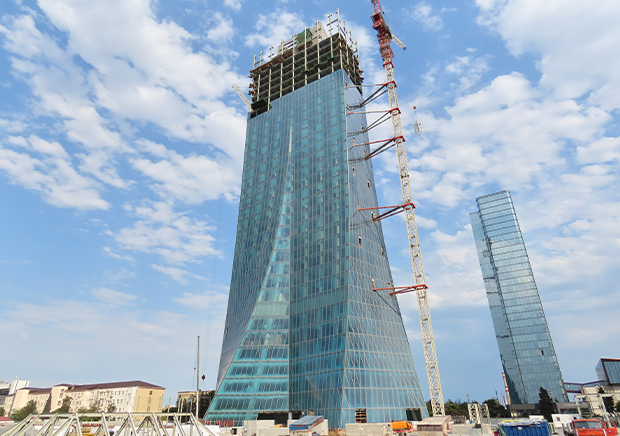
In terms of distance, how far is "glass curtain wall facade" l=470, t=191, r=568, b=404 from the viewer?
533 ft

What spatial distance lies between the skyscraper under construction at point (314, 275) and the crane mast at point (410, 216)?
8554 millimetres

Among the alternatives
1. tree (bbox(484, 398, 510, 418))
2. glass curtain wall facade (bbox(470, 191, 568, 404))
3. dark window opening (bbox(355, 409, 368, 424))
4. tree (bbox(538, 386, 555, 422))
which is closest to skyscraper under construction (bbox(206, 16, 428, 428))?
dark window opening (bbox(355, 409, 368, 424))

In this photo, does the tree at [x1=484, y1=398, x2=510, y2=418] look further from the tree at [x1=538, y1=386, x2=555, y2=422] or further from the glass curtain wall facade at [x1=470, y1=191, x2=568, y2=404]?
the tree at [x1=538, y1=386, x2=555, y2=422]

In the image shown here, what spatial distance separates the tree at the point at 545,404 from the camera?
485 ft

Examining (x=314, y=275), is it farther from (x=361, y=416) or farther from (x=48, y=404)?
(x=48, y=404)

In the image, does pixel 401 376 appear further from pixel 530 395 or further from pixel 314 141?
pixel 530 395

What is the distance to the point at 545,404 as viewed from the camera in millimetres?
151125

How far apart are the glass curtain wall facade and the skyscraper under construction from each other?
109613 mm

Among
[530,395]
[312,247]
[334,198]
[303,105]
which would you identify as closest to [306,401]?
[312,247]

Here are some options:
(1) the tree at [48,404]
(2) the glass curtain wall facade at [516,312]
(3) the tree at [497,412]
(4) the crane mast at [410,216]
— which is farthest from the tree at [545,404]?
(1) the tree at [48,404]

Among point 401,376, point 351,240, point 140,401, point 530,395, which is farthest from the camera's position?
point 140,401

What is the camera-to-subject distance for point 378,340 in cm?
8244

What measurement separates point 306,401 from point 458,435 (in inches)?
1365

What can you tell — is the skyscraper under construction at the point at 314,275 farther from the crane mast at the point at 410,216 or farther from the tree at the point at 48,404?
the tree at the point at 48,404
